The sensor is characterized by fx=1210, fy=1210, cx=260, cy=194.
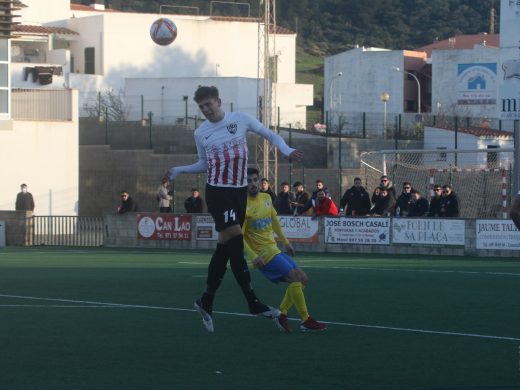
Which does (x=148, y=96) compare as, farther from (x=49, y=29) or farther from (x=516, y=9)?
(x=516, y=9)

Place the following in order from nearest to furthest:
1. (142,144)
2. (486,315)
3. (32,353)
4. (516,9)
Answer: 1. (32,353)
2. (486,315)
3. (516,9)
4. (142,144)

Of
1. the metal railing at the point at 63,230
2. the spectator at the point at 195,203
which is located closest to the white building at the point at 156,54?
the metal railing at the point at 63,230

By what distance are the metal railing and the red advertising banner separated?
6.90ft

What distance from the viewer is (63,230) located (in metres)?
35.1

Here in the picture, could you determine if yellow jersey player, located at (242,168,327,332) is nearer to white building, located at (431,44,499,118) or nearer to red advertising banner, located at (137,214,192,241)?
red advertising banner, located at (137,214,192,241)

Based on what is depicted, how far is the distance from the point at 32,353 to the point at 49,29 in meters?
57.5

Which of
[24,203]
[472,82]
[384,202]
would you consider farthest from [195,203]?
[472,82]

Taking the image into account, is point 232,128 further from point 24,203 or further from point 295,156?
point 24,203

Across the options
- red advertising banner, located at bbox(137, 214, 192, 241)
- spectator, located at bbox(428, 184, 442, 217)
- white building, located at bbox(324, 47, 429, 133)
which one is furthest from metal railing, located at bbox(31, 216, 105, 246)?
white building, located at bbox(324, 47, 429, 133)

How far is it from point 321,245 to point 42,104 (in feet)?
61.3

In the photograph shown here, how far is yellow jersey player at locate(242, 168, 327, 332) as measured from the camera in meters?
11.2

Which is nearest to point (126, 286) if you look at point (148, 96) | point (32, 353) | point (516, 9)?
point (32, 353)

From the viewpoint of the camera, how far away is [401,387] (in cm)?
823

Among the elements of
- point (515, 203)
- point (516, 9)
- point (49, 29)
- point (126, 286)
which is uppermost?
point (49, 29)
